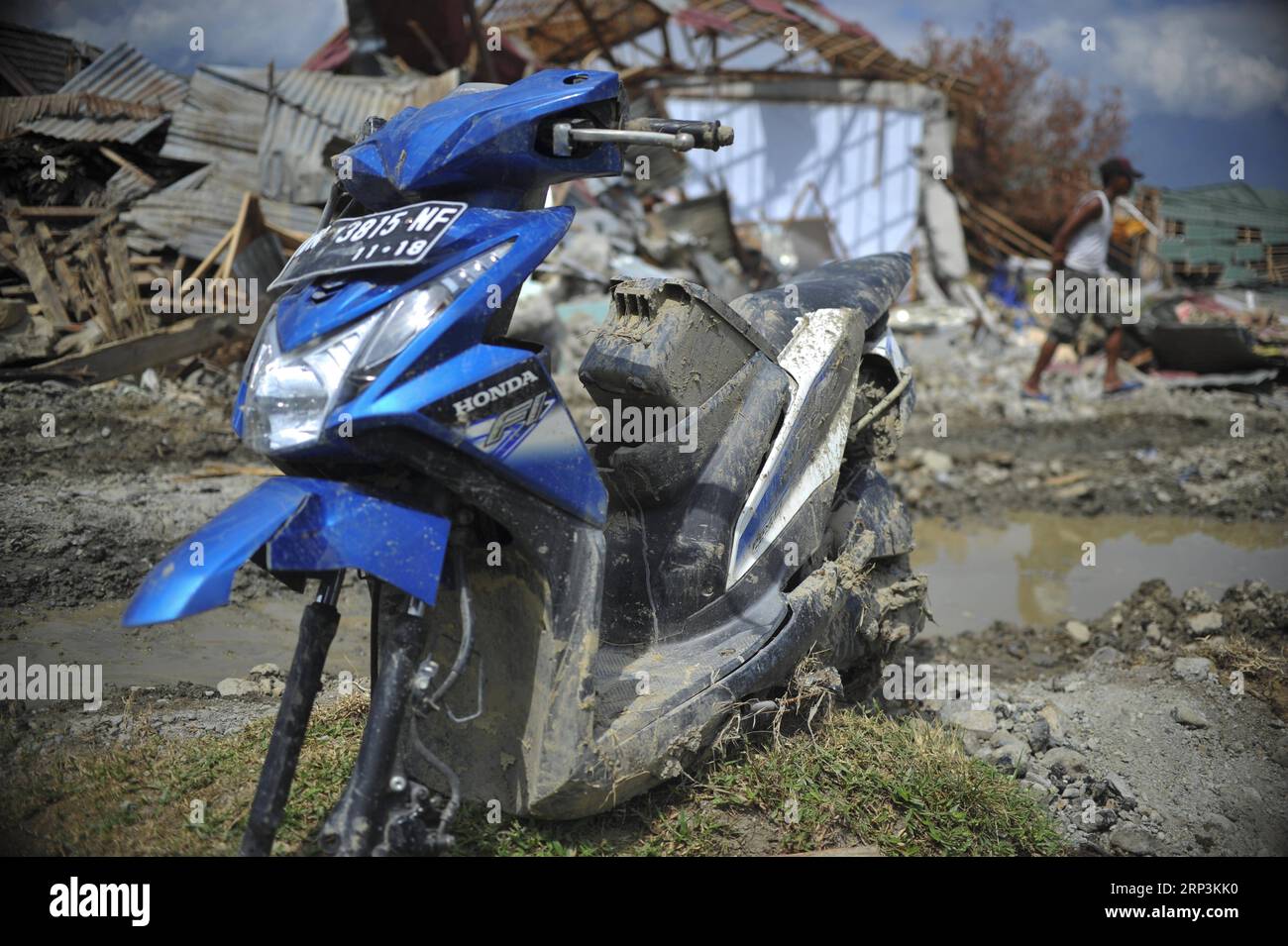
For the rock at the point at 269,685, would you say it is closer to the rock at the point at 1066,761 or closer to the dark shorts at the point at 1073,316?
the rock at the point at 1066,761

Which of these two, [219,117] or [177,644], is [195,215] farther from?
[177,644]

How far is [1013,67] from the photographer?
68.4ft

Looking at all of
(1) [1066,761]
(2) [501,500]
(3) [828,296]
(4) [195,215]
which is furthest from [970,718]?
(4) [195,215]

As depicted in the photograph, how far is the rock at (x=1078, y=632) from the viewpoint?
454cm

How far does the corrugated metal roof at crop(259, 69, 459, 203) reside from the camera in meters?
8.75

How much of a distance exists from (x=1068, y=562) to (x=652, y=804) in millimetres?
4125

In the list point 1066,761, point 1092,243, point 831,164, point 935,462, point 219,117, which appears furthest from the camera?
point 831,164

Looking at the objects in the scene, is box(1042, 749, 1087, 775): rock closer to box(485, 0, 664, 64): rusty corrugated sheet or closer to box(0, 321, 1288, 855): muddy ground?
box(0, 321, 1288, 855): muddy ground

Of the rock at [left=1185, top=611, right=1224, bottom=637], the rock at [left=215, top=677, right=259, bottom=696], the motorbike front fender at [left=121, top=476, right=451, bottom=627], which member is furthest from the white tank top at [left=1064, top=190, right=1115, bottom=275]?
the motorbike front fender at [left=121, top=476, right=451, bottom=627]

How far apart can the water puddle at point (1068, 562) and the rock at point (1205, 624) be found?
73 cm

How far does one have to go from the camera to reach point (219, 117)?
8750mm

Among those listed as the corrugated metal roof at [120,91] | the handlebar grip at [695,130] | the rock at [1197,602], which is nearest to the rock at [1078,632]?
the rock at [1197,602]
